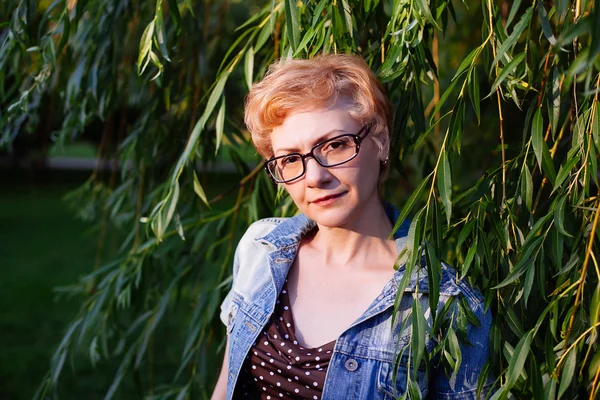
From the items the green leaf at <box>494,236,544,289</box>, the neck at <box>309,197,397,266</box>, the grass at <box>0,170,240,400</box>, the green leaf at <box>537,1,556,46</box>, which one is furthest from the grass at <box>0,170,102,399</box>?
the green leaf at <box>537,1,556,46</box>

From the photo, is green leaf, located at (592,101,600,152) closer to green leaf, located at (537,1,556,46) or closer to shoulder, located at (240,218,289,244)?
green leaf, located at (537,1,556,46)

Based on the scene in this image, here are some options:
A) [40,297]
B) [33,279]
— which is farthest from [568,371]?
[33,279]

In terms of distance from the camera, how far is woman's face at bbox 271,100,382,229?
1365mm

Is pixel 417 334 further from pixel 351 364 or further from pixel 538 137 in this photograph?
pixel 538 137

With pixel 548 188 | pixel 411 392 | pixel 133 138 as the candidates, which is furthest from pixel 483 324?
pixel 133 138

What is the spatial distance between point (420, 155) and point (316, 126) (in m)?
1.13

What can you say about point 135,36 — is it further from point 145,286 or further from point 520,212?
point 520,212

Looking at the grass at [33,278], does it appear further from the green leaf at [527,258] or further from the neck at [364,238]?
the green leaf at [527,258]

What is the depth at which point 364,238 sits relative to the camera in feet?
4.85

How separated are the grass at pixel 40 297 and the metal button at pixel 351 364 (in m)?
1.19

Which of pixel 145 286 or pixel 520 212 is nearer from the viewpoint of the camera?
pixel 520 212

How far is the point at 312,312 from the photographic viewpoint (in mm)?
1465

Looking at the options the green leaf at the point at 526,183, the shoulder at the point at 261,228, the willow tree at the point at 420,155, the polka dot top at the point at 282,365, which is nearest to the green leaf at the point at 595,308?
the willow tree at the point at 420,155

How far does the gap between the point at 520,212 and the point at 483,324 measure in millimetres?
228
